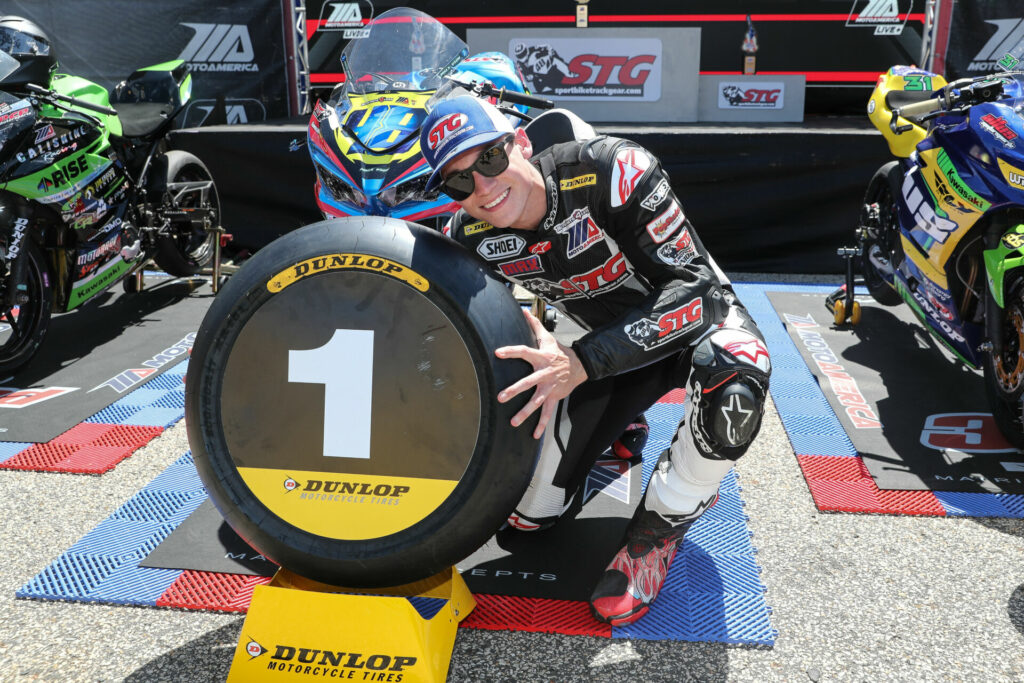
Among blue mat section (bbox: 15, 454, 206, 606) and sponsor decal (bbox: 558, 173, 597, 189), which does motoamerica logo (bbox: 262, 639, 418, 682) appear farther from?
sponsor decal (bbox: 558, 173, 597, 189)

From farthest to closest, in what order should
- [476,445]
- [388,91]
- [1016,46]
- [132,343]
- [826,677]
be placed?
[1016,46] < [132,343] < [388,91] < [826,677] < [476,445]

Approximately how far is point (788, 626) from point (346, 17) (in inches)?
311

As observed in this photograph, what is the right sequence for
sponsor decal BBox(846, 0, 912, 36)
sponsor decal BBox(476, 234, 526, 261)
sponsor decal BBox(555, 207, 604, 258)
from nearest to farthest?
sponsor decal BBox(555, 207, 604, 258)
sponsor decal BBox(476, 234, 526, 261)
sponsor decal BBox(846, 0, 912, 36)

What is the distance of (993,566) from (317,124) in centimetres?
344

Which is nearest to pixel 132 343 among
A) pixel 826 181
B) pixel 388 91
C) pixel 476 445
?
pixel 388 91

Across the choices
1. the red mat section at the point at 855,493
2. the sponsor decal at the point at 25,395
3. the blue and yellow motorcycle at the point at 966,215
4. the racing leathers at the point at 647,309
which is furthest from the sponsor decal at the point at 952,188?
the sponsor decal at the point at 25,395

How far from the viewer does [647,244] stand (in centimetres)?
227

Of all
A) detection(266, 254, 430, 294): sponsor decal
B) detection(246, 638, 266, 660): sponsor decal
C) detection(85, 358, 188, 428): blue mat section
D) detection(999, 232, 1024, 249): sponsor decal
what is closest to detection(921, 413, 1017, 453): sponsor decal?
detection(999, 232, 1024, 249): sponsor decal

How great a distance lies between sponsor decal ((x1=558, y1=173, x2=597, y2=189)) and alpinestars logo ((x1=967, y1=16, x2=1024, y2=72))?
692 centimetres

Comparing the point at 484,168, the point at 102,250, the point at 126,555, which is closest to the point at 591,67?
the point at 102,250

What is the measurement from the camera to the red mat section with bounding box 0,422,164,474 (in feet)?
10.6

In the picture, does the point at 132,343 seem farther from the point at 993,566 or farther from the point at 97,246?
the point at 993,566

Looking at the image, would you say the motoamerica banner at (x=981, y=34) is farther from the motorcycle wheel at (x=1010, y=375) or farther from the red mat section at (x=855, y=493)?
the red mat section at (x=855, y=493)

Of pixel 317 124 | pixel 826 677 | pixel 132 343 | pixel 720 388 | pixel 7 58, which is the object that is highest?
pixel 7 58
